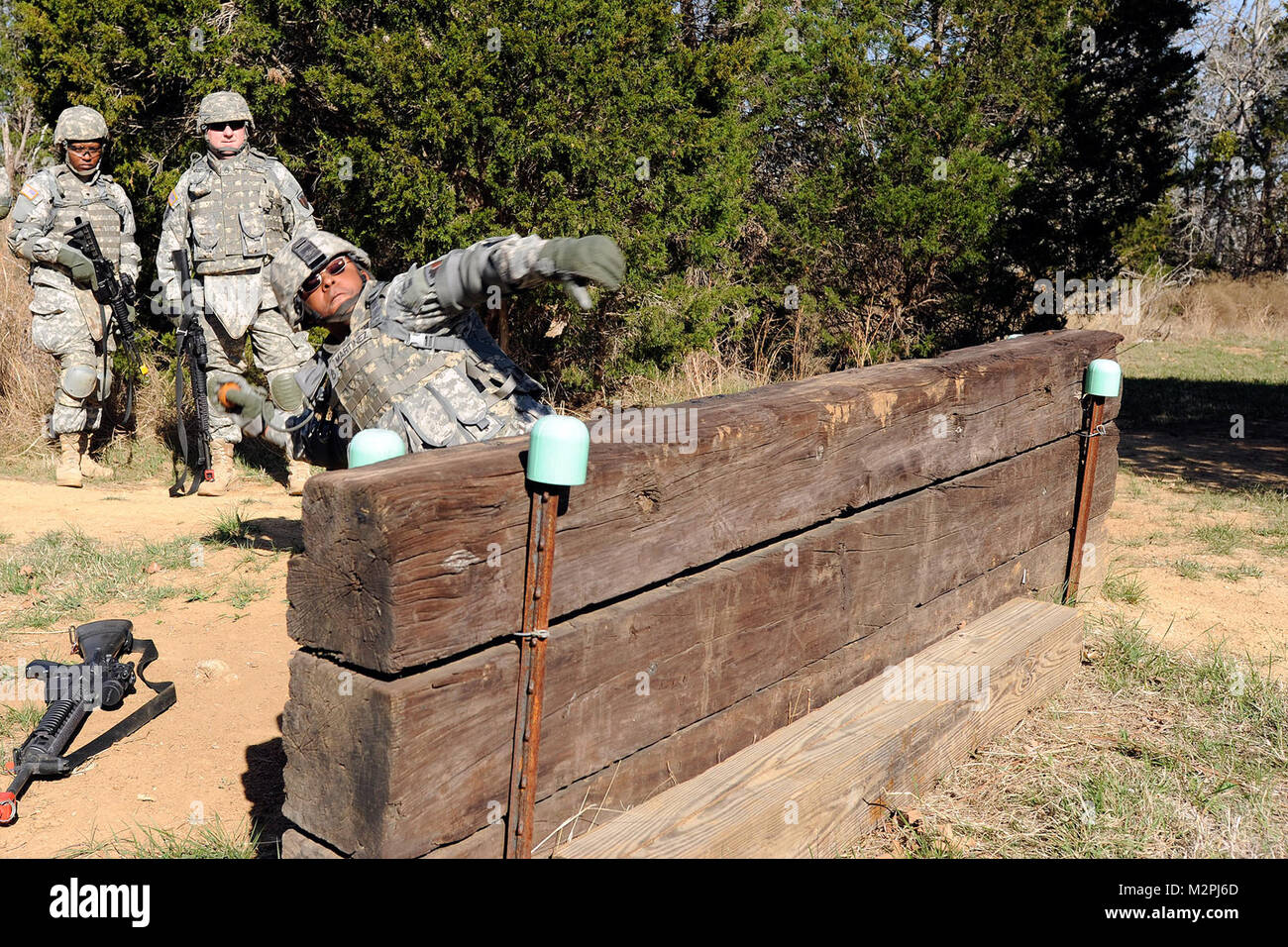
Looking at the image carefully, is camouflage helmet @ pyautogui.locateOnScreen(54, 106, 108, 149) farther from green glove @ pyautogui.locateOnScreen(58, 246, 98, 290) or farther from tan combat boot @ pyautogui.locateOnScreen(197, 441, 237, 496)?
tan combat boot @ pyautogui.locateOnScreen(197, 441, 237, 496)

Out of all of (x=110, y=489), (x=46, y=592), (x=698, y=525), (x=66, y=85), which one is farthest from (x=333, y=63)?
(x=698, y=525)

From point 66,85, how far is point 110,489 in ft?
9.08

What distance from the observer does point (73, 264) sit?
6984mm

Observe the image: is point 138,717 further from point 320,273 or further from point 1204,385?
point 1204,385

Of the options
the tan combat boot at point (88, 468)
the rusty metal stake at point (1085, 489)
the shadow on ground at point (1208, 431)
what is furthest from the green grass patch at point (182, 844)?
the shadow on ground at point (1208, 431)

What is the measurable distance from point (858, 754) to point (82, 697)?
265 cm

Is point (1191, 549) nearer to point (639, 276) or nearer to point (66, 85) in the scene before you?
point (639, 276)

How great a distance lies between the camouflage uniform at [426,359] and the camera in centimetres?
343

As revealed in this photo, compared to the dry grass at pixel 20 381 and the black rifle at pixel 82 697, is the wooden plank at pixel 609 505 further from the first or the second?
the dry grass at pixel 20 381

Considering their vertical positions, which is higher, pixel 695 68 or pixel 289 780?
pixel 695 68

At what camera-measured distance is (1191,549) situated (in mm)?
5820

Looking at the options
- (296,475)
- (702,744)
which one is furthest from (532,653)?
(296,475)

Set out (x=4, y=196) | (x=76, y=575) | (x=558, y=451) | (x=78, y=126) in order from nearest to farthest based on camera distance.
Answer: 1. (x=558, y=451)
2. (x=76, y=575)
3. (x=78, y=126)
4. (x=4, y=196)

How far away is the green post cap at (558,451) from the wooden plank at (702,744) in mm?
729
